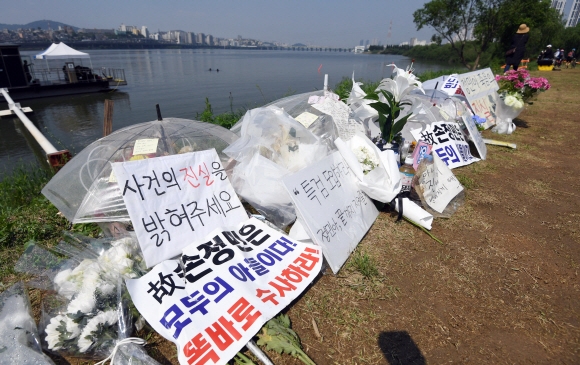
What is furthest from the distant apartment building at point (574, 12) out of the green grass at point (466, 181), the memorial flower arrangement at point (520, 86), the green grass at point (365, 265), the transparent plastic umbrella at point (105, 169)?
the transparent plastic umbrella at point (105, 169)

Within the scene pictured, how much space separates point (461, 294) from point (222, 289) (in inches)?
61.5

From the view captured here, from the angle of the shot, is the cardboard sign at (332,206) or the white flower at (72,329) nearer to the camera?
the white flower at (72,329)

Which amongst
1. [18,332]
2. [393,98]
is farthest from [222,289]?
[393,98]

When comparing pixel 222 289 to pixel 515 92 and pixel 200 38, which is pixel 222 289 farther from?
pixel 200 38

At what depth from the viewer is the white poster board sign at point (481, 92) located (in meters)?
5.47

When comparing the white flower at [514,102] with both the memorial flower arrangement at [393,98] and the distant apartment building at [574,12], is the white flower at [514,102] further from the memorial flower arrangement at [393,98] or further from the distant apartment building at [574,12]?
the distant apartment building at [574,12]

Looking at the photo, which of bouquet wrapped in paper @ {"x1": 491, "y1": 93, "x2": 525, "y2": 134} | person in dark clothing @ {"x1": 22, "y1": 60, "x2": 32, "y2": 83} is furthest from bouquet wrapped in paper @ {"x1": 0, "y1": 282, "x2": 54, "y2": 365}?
person in dark clothing @ {"x1": 22, "y1": 60, "x2": 32, "y2": 83}

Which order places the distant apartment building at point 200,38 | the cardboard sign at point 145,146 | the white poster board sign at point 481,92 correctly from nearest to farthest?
the cardboard sign at point 145,146
the white poster board sign at point 481,92
the distant apartment building at point 200,38

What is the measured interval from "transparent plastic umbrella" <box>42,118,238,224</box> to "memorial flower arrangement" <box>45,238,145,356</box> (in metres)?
0.39

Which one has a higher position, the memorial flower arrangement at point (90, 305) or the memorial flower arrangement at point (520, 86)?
the memorial flower arrangement at point (520, 86)

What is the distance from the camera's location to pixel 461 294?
6.75 ft

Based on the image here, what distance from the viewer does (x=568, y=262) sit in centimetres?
237

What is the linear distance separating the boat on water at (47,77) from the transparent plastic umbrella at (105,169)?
18572mm

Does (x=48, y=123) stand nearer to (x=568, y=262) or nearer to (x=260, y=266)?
(x=260, y=266)
